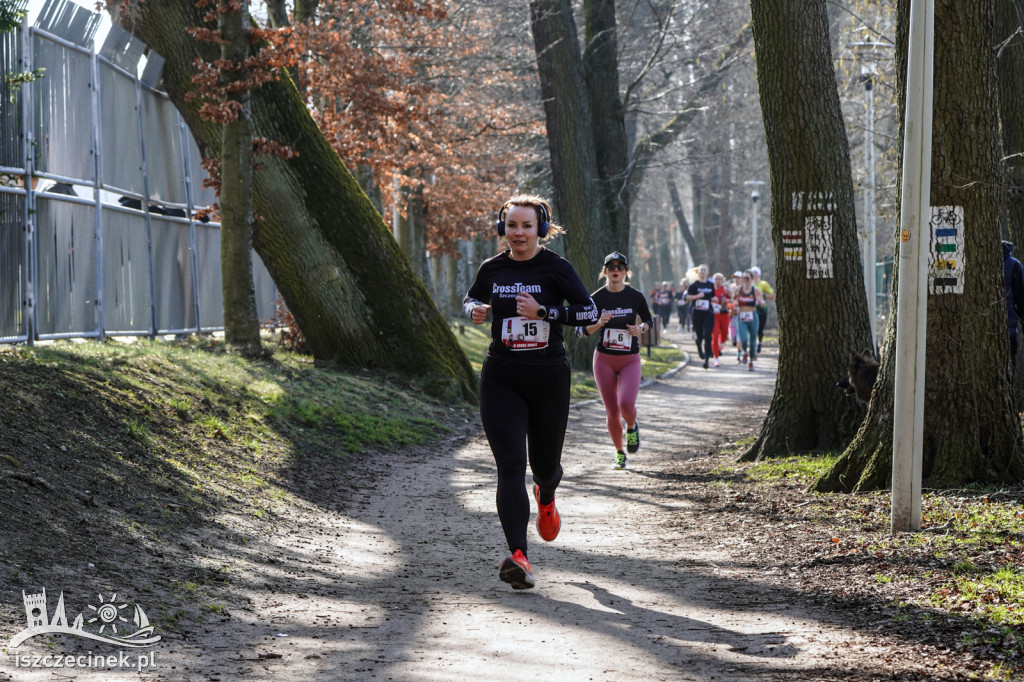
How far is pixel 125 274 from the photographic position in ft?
50.6

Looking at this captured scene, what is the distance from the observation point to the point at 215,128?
15.6m

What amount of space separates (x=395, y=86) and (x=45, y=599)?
1492cm

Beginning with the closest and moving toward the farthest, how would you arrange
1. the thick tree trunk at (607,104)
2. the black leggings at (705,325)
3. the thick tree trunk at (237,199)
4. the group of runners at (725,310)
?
the thick tree trunk at (237,199), the thick tree trunk at (607,104), the group of runners at (725,310), the black leggings at (705,325)

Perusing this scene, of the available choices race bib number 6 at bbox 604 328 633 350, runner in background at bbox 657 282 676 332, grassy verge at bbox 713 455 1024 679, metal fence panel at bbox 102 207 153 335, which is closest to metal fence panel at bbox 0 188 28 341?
metal fence panel at bbox 102 207 153 335

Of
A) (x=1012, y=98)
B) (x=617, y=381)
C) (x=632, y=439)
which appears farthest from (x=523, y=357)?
(x=1012, y=98)

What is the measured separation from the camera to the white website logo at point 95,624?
5121mm

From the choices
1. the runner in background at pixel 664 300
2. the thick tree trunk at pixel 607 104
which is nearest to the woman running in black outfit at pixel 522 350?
the thick tree trunk at pixel 607 104

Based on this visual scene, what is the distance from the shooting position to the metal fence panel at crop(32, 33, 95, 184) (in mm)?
12883

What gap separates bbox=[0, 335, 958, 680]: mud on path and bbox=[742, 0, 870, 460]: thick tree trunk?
1.53 m

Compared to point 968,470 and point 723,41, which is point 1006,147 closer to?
point 968,470

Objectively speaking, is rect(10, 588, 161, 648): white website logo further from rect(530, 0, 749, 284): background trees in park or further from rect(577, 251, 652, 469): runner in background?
rect(530, 0, 749, 284): background trees in park

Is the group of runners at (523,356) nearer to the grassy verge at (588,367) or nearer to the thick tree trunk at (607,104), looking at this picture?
the grassy verge at (588,367)

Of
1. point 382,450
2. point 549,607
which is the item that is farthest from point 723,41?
point 549,607

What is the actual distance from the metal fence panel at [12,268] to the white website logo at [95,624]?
22.4 ft
